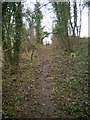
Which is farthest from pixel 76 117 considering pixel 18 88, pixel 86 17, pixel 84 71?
pixel 86 17

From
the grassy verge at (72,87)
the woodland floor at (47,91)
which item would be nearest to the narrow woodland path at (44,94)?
the woodland floor at (47,91)

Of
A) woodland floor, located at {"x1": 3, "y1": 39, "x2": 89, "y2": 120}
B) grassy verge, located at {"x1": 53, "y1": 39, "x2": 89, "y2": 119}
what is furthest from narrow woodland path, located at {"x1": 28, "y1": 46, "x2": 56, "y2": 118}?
grassy verge, located at {"x1": 53, "y1": 39, "x2": 89, "y2": 119}

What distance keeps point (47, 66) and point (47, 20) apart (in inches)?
245

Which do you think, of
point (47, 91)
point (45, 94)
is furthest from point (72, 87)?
point (45, 94)

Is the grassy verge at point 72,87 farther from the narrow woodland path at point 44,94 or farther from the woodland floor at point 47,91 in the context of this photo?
the narrow woodland path at point 44,94

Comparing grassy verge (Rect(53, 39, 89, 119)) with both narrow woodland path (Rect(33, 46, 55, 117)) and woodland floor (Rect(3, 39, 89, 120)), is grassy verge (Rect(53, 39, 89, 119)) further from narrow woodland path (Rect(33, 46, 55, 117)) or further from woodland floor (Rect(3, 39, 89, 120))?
narrow woodland path (Rect(33, 46, 55, 117))

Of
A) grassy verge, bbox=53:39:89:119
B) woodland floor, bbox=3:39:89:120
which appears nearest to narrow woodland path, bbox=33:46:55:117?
woodland floor, bbox=3:39:89:120

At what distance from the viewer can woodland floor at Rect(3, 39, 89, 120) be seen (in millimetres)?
5113

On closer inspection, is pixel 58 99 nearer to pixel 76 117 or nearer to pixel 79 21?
pixel 76 117

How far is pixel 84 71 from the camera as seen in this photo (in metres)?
8.55

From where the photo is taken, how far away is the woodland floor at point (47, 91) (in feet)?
16.8

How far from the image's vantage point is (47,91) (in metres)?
6.64

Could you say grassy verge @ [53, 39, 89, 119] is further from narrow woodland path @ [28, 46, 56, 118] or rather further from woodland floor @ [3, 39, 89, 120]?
narrow woodland path @ [28, 46, 56, 118]

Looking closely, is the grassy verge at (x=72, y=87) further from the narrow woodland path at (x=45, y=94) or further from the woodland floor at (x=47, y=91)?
the narrow woodland path at (x=45, y=94)
